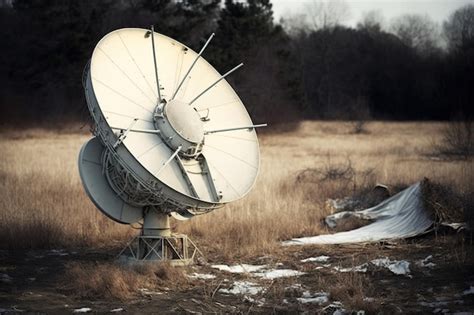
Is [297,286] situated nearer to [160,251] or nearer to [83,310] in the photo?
[160,251]

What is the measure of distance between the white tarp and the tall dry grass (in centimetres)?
64

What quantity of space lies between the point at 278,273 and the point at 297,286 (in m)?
0.89

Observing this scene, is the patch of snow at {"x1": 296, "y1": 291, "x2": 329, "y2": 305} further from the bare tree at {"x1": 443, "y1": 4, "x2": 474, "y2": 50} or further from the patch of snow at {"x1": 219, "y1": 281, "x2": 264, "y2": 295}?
the bare tree at {"x1": 443, "y1": 4, "x2": 474, "y2": 50}

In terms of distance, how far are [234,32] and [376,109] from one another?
16463 millimetres

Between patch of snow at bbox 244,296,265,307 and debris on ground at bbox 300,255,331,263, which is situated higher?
debris on ground at bbox 300,255,331,263

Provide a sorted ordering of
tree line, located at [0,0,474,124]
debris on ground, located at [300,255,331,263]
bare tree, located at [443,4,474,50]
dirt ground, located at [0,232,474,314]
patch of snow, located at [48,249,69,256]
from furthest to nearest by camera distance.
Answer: tree line, located at [0,0,474,124], bare tree, located at [443,4,474,50], patch of snow, located at [48,249,69,256], debris on ground, located at [300,255,331,263], dirt ground, located at [0,232,474,314]

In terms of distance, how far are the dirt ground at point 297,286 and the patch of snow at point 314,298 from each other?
0.08 meters

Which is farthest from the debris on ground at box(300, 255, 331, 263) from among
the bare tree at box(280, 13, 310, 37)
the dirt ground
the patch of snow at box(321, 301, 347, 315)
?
the bare tree at box(280, 13, 310, 37)

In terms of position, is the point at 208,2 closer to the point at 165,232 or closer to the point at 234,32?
the point at 234,32

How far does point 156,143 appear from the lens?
9.30 metres

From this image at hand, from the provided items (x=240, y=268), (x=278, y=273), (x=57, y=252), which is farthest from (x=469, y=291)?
(x=57, y=252)

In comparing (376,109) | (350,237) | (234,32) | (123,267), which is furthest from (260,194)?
(376,109)

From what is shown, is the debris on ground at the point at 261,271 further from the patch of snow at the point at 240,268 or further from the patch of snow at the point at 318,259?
the patch of snow at the point at 318,259

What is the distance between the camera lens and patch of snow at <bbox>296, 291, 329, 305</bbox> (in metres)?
7.72
